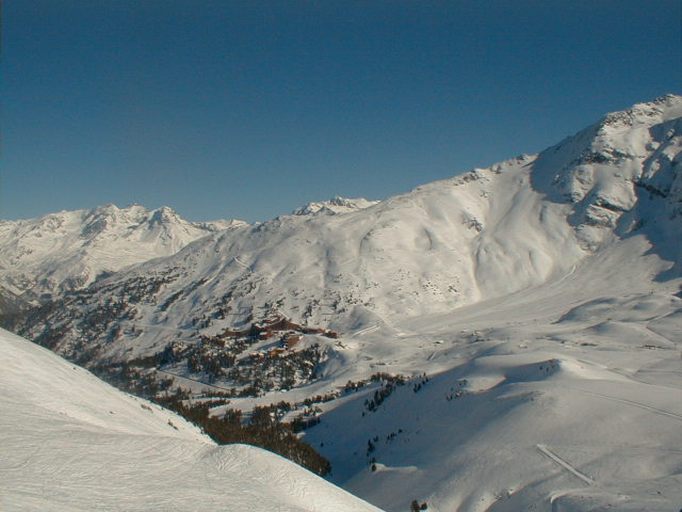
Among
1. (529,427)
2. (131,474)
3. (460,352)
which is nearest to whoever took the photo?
(131,474)

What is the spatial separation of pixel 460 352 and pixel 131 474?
9209 centimetres

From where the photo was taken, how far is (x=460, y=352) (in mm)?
100188

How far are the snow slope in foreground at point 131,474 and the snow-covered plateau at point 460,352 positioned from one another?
20824mm

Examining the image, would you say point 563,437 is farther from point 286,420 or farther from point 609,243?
point 609,243

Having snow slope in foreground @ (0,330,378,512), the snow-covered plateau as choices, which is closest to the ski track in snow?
the snow-covered plateau

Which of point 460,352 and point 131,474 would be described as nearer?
point 131,474

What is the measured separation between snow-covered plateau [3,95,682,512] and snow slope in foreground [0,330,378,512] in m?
20.8

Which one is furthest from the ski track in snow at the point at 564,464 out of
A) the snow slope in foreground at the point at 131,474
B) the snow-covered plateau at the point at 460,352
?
the snow slope in foreground at the point at 131,474

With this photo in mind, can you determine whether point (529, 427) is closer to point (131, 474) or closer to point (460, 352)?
point (131, 474)

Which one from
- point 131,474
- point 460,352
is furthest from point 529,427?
point 460,352

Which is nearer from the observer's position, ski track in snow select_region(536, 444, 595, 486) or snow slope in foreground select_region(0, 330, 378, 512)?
snow slope in foreground select_region(0, 330, 378, 512)

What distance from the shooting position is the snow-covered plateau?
3822 cm

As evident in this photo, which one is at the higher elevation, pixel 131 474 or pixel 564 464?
pixel 131 474

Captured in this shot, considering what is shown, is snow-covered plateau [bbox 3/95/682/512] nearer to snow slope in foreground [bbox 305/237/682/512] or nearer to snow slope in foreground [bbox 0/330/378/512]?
snow slope in foreground [bbox 305/237/682/512]
